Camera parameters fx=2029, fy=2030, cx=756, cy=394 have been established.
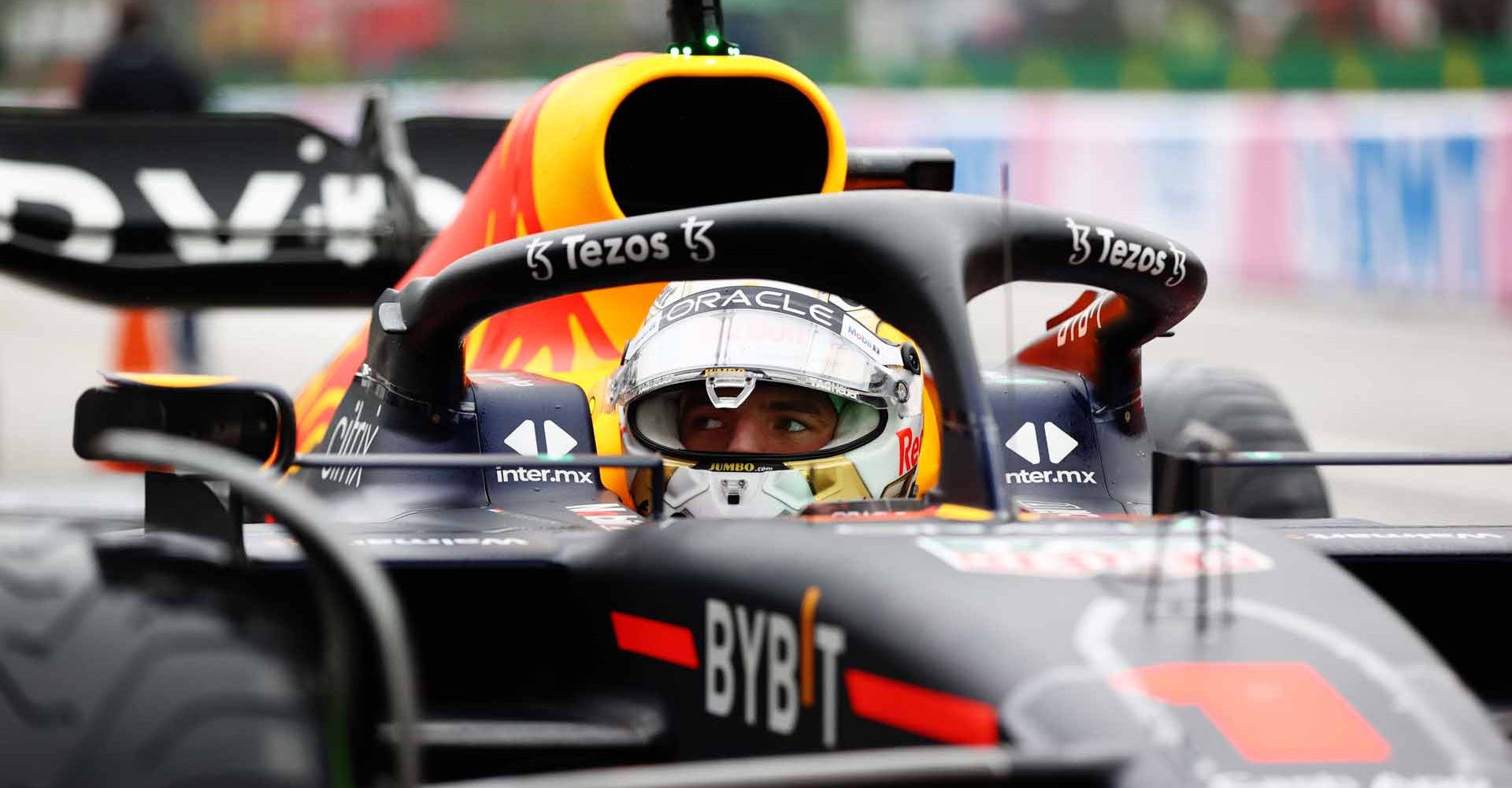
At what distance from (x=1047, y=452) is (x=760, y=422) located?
782 millimetres

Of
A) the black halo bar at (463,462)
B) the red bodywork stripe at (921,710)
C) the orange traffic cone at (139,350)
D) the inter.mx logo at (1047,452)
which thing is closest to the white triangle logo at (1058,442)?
the inter.mx logo at (1047,452)

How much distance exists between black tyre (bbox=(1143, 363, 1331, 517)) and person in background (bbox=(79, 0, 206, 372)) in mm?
6730

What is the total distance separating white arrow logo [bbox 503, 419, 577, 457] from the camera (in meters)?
3.61

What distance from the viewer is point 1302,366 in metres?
12.4

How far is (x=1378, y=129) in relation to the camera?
46.1ft

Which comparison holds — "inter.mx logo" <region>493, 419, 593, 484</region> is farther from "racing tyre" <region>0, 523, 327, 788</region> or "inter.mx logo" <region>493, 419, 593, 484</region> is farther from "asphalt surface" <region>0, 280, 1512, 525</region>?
"asphalt surface" <region>0, 280, 1512, 525</region>

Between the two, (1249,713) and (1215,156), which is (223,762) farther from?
(1215,156)

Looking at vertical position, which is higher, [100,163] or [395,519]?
[100,163]

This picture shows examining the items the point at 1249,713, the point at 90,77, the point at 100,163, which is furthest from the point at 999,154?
the point at 1249,713

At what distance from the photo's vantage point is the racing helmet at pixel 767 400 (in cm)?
340

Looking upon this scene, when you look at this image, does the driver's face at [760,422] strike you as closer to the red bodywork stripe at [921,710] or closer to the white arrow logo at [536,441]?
the white arrow logo at [536,441]

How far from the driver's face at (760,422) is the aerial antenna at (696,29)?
113 centimetres

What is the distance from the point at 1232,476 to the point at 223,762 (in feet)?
10.2

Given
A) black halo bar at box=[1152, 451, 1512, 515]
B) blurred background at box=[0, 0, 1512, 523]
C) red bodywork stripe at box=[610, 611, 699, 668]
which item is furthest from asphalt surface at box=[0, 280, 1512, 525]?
black halo bar at box=[1152, 451, 1512, 515]
